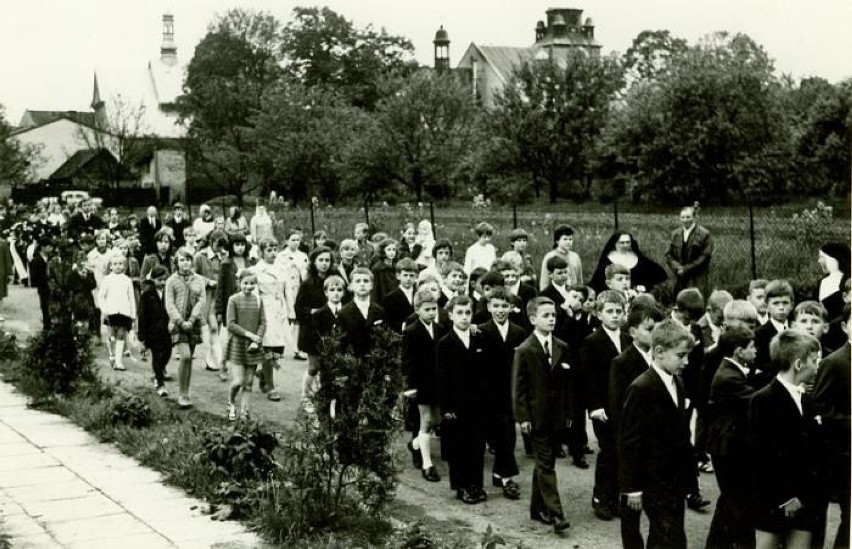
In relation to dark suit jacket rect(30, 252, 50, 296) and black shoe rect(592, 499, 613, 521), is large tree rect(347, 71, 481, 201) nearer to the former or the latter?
dark suit jacket rect(30, 252, 50, 296)

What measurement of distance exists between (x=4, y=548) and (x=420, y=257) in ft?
28.9

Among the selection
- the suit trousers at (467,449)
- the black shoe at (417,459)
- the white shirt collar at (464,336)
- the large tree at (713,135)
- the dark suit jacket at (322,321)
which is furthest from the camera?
the large tree at (713,135)

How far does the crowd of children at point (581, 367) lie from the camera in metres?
6.03

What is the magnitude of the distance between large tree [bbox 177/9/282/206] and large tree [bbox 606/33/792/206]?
31.1m

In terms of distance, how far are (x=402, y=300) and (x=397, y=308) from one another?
11 centimetres

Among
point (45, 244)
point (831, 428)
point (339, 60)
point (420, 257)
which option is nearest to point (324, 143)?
point (339, 60)

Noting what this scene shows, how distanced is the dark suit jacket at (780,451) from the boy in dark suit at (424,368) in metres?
3.42

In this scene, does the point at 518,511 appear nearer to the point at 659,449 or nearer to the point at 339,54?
the point at 659,449

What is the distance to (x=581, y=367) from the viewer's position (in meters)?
8.06

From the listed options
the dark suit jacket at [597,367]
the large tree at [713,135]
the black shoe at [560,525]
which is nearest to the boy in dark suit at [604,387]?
the dark suit jacket at [597,367]

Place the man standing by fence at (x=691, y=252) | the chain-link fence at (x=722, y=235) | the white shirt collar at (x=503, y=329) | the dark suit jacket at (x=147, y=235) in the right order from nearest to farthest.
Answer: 1. the white shirt collar at (x=503, y=329)
2. the man standing by fence at (x=691, y=252)
3. the chain-link fence at (x=722, y=235)
4. the dark suit jacket at (x=147, y=235)

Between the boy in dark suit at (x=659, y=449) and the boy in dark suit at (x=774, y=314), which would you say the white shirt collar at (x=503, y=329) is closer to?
the boy in dark suit at (x=774, y=314)

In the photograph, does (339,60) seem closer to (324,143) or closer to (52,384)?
(324,143)

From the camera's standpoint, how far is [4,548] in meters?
6.84
